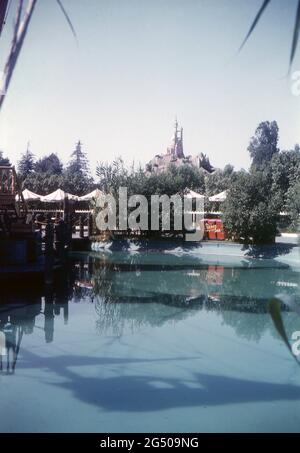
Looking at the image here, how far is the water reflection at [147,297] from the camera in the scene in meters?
8.93

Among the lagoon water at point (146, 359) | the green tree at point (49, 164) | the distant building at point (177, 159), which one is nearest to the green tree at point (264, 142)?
the distant building at point (177, 159)

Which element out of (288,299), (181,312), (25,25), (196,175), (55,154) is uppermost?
(55,154)

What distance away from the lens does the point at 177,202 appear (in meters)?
22.7

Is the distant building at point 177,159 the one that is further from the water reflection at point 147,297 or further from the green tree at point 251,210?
the water reflection at point 147,297

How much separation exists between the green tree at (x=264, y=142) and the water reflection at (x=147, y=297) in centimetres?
4137

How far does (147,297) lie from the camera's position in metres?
12.1

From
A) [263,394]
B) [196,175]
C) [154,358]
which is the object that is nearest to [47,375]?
[154,358]

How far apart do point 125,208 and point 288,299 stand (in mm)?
21880

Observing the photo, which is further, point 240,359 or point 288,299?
point 240,359

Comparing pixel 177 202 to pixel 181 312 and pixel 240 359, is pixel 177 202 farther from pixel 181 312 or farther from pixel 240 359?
pixel 240 359

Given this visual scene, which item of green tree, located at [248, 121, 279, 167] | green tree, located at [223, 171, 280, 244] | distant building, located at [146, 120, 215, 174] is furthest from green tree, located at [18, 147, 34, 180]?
green tree, located at [223, 171, 280, 244]

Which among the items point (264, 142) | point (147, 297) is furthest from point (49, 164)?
point (147, 297)

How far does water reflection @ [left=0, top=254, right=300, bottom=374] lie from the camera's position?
29.3ft

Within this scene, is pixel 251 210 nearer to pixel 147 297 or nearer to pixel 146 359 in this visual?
pixel 147 297
